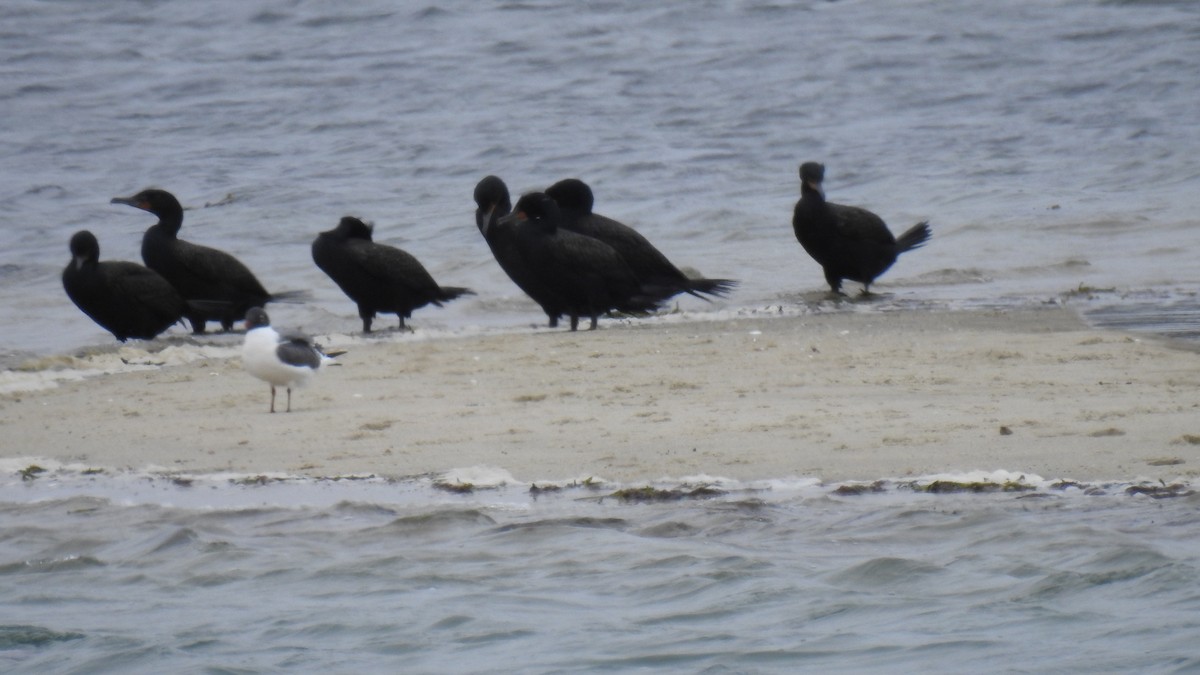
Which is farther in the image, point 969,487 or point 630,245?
point 630,245

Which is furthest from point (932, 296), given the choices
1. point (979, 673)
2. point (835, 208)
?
point (979, 673)

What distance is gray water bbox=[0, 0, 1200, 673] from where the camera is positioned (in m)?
5.80

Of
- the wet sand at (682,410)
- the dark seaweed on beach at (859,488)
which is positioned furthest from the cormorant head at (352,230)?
the dark seaweed on beach at (859,488)

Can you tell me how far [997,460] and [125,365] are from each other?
18.8ft

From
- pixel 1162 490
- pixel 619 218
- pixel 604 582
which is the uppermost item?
pixel 1162 490

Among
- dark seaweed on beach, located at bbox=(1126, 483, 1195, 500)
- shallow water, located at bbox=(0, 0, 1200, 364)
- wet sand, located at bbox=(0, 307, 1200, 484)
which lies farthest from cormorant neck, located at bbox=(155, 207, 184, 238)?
dark seaweed on beach, located at bbox=(1126, 483, 1195, 500)

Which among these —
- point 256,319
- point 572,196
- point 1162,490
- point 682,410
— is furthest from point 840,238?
point 1162,490

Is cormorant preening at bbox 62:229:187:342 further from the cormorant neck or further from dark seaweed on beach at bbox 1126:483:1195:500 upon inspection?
dark seaweed on beach at bbox 1126:483:1195:500

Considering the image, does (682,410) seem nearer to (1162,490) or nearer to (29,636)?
(1162,490)

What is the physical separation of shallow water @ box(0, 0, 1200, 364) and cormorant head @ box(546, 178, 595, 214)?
949 mm

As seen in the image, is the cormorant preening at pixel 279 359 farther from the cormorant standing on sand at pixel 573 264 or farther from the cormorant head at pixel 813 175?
the cormorant head at pixel 813 175

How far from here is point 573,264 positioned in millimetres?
11922

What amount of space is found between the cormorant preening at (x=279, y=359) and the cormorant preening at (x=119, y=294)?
3.89m

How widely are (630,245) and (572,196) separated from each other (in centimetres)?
65
